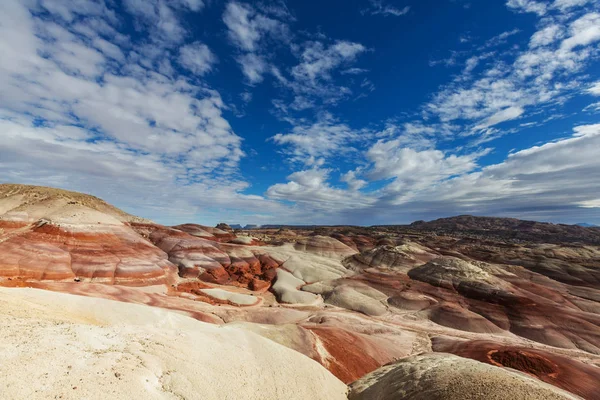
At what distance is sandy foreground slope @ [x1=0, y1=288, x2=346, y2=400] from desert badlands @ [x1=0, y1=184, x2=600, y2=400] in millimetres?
68

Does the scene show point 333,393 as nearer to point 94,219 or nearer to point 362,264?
point 94,219

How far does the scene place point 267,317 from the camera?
123ft

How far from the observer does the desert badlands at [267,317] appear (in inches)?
419

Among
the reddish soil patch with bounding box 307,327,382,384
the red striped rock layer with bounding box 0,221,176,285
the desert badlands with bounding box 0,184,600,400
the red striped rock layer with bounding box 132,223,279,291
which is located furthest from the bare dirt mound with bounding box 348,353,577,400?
the red striped rock layer with bounding box 132,223,279,291

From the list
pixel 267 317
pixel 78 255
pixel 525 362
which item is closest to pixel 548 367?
pixel 525 362

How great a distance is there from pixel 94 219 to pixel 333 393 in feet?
183

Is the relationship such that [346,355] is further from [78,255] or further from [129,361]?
[78,255]

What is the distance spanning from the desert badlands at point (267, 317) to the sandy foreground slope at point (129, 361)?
0.07m

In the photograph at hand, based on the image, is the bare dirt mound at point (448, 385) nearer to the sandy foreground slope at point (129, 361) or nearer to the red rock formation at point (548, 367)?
the sandy foreground slope at point (129, 361)

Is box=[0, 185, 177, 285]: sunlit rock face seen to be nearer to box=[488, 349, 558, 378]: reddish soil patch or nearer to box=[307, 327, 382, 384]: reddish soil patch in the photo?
box=[307, 327, 382, 384]: reddish soil patch

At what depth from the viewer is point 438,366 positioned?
1628 centimetres

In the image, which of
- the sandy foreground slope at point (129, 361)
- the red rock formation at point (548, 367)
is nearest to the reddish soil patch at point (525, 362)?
the red rock formation at point (548, 367)

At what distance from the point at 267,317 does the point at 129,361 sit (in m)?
29.0

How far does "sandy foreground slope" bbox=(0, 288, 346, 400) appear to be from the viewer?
27.3 feet
